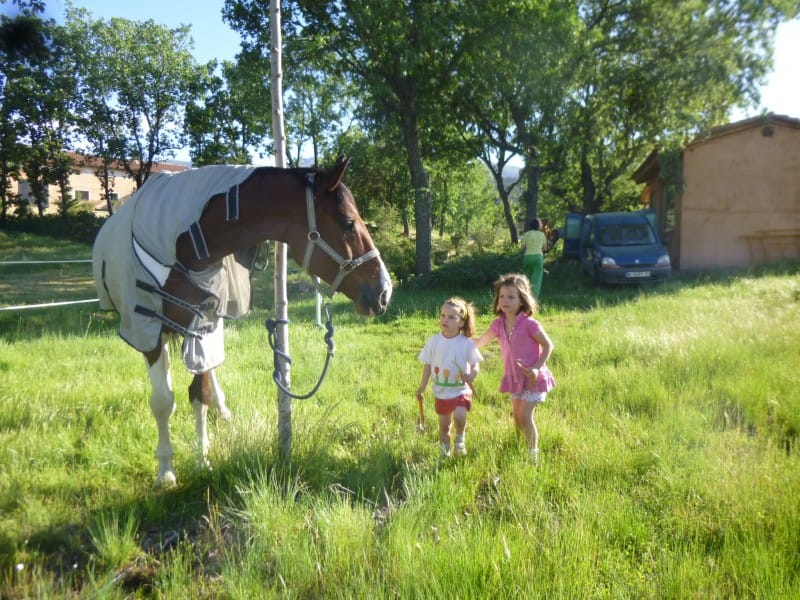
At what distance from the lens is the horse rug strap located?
9.17ft

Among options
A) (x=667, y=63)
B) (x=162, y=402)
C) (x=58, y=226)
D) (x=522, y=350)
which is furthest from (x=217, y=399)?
(x=58, y=226)

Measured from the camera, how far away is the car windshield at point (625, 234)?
13906mm

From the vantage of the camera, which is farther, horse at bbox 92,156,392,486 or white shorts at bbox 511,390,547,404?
white shorts at bbox 511,390,547,404

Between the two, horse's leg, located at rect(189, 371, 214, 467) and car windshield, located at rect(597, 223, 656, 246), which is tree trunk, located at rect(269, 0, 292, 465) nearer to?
horse's leg, located at rect(189, 371, 214, 467)

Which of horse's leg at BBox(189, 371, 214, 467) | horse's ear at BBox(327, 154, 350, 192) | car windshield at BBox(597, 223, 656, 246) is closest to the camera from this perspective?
horse's ear at BBox(327, 154, 350, 192)

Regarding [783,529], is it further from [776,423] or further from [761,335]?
[761,335]

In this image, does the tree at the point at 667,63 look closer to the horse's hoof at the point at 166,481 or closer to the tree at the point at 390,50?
the tree at the point at 390,50

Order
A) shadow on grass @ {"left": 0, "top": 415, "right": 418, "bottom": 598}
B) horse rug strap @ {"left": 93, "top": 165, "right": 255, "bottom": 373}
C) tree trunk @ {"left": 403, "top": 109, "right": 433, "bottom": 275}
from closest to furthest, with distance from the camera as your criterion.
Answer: shadow on grass @ {"left": 0, "top": 415, "right": 418, "bottom": 598}, horse rug strap @ {"left": 93, "top": 165, "right": 255, "bottom": 373}, tree trunk @ {"left": 403, "top": 109, "right": 433, "bottom": 275}

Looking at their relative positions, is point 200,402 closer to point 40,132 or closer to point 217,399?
point 217,399

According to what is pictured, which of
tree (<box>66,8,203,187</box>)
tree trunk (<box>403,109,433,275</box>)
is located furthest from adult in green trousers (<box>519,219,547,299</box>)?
tree (<box>66,8,203,187</box>)

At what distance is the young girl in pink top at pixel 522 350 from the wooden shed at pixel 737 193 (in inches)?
598

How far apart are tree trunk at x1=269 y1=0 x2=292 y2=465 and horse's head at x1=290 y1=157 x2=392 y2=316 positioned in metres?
0.34

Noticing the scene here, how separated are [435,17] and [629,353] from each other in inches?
415

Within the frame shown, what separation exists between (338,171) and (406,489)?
1.80m
